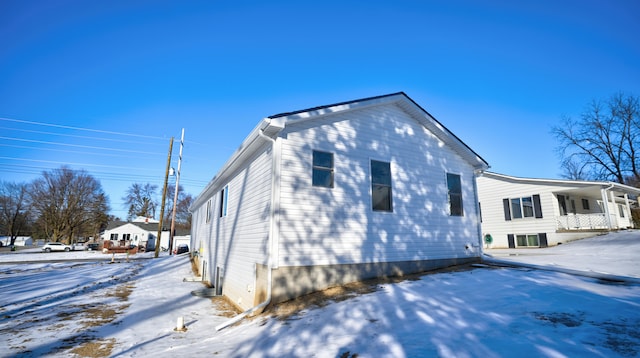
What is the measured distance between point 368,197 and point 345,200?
0.81m

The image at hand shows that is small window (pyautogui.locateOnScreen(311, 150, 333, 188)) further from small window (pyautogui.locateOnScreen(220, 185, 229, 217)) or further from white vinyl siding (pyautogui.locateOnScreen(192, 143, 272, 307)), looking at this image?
small window (pyautogui.locateOnScreen(220, 185, 229, 217))

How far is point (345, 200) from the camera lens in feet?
28.6

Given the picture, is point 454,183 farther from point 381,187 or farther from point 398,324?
point 398,324

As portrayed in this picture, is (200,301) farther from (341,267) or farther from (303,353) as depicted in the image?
(303,353)

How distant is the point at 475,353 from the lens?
3734 mm

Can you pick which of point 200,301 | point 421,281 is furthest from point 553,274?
point 200,301

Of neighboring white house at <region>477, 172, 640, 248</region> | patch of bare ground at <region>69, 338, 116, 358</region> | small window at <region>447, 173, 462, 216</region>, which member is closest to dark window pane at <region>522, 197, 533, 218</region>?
neighboring white house at <region>477, 172, 640, 248</region>

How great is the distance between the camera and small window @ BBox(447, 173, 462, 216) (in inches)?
433

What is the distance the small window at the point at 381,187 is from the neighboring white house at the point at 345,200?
0.10 ft

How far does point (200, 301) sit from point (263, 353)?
708 centimetres

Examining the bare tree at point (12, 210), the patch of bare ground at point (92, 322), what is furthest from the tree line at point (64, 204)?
the patch of bare ground at point (92, 322)

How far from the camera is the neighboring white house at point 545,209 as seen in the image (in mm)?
19172

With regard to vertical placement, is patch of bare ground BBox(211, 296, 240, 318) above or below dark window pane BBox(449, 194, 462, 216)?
below

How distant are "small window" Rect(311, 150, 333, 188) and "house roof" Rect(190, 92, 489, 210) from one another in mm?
1065
